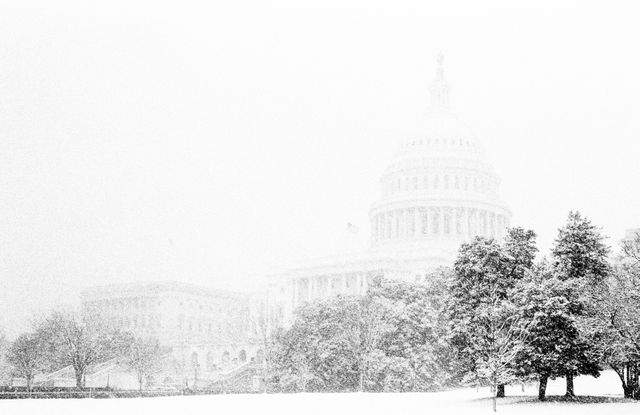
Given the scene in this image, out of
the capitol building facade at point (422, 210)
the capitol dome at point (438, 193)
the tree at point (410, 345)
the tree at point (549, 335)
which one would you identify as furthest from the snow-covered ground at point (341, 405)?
the capitol dome at point (438, 193)

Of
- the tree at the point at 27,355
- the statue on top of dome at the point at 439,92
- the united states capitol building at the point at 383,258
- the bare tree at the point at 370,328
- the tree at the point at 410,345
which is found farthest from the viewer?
the statue on top of dome at the point at 439,92

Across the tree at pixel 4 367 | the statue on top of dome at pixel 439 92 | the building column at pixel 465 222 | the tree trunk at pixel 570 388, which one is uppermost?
the statue on top of dome at pixel 439 92

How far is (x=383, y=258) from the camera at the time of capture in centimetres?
11219

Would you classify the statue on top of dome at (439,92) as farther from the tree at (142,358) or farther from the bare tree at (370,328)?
the bare tree at (370,328)

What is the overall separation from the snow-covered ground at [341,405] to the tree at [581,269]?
2153 millimetres

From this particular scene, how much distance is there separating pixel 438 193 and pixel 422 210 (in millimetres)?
3342

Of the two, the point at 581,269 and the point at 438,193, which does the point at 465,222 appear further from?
the point at 581,269

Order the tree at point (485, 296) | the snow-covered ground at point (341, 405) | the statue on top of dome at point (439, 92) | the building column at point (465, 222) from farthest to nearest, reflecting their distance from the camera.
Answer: the statue on top of dome at point (439, 92), the building column at point (465, 222), the tree at point (485, 296), the snow-covered ground at point (341, 405)

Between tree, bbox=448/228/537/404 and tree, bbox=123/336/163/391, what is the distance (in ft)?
129

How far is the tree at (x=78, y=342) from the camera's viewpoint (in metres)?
76.4

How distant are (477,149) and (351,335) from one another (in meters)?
72.8

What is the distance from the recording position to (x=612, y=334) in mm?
44219

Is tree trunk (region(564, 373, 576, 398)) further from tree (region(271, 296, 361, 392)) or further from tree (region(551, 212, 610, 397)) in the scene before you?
tree (region(271, 296, 361, 392))

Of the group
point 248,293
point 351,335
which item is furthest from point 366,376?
point 248,293
